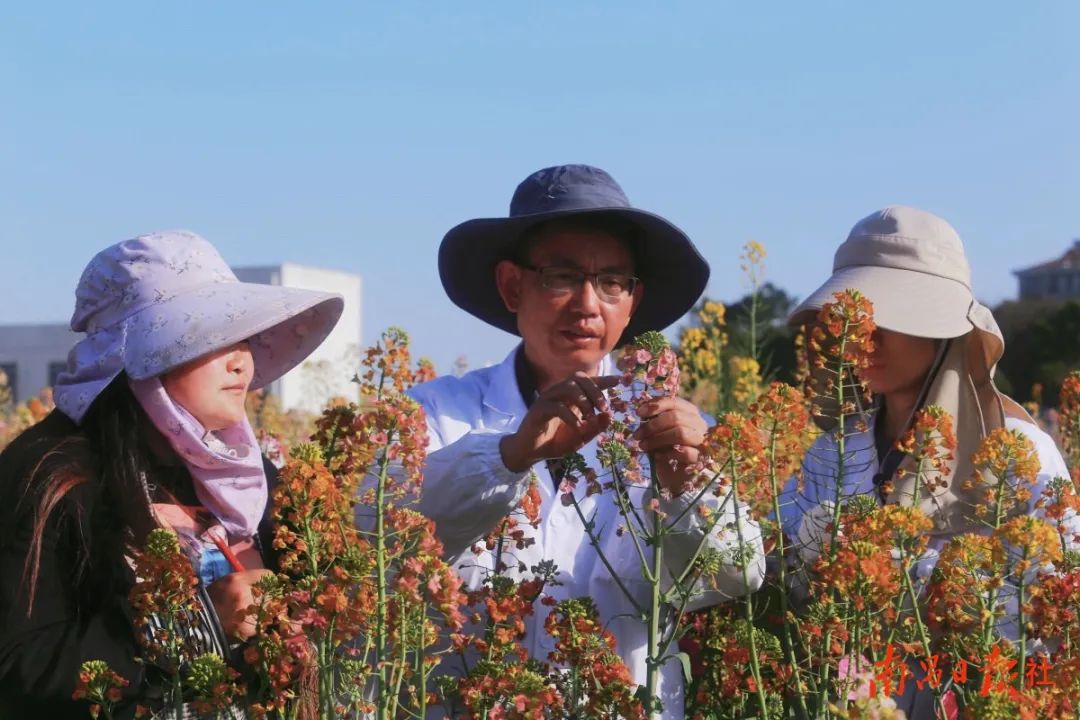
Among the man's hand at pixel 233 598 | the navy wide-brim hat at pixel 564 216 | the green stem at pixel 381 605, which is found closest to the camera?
the green stem at pixel 381 605

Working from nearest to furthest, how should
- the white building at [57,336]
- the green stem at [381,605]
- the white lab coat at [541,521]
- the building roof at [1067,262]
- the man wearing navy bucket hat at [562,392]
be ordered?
the green stem at [381,605] < the man wearing navy bucket hat at [562,392] < the white lab coat at [541,521] < the white building at [57,336] < the building roof at [1067,262]

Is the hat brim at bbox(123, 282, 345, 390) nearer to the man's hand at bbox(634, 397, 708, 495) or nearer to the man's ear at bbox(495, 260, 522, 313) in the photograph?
the man's ear at bbox(495, 260, 522, 313)

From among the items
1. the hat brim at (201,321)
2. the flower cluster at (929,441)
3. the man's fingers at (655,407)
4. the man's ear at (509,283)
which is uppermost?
the man's ear at (509,283)

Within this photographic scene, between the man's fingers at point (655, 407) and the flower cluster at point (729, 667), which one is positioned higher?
the man's fingers at point (655, 407)

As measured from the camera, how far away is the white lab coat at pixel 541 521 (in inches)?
98.2

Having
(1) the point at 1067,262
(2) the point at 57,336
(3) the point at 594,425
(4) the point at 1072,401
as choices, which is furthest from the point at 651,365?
(1) the point at 1067,262

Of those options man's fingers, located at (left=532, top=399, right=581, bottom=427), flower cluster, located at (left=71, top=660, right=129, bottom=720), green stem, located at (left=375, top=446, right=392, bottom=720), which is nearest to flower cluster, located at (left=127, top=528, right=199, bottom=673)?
A: flower cluster, located at (left=71, top=660, right=129, bottom=720)

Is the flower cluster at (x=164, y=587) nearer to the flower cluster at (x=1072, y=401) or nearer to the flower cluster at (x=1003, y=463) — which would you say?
the flower cluster at (x=1003, y=463)

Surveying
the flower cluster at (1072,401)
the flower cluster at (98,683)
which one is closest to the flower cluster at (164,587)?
the flower cluster at (98,683)

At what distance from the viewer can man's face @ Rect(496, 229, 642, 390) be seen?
304cm

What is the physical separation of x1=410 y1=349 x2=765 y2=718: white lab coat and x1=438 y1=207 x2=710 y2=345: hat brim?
28 cm

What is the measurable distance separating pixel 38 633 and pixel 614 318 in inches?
56.3

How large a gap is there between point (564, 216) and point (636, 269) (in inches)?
14.9

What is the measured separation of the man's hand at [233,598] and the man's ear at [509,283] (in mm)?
1212
